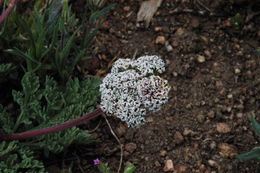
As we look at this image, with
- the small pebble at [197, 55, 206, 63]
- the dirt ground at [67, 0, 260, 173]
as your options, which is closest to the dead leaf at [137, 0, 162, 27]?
the dirt ground at [67, 0, 260, 173]

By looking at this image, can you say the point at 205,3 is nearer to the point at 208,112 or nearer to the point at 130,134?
the point at 208,112

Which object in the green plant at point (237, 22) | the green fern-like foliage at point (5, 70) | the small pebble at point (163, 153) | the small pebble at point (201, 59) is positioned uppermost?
the green fern-like foliage at point (5, 70)

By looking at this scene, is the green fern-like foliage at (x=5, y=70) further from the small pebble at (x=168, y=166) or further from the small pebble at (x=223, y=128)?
the small pebble at (x=223, y=128)

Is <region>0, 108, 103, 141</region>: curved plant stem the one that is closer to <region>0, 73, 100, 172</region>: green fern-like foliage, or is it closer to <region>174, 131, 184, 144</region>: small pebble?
<region>0, 73, 100, 172</region>: green fern-like foliage

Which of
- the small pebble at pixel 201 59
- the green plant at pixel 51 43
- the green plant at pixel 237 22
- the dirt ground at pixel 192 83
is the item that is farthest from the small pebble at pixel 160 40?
the green plant at pixel 51 43

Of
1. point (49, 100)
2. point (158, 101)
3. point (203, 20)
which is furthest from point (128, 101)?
point (203, 20)

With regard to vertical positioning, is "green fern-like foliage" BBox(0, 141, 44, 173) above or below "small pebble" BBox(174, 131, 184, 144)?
above
